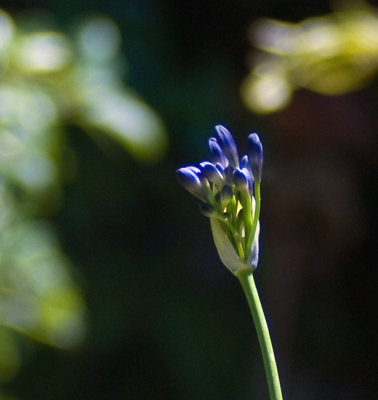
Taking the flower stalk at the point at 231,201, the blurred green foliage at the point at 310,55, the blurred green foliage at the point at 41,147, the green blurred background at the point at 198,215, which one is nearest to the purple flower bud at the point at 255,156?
the flower stalk at the point at 231,201

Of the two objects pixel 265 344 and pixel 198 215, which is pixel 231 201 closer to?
pixel 265 344

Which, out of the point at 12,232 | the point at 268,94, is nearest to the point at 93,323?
the point at 12,232

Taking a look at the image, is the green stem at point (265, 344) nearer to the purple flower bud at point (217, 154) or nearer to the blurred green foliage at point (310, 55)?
the purple flower bud at point (217, 154)

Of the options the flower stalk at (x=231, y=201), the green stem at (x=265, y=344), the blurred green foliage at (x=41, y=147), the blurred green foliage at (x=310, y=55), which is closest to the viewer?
the green stem at (x=265, y=344)

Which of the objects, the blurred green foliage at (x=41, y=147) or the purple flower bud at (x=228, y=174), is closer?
the purple flower bud at (x=228, y=174)

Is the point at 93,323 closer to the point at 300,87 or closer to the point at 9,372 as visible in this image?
the point at 9,372

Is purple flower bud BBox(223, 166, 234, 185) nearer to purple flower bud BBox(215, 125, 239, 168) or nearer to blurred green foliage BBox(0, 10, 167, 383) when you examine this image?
purple flower bud BBox(215, 125, 239, 168)

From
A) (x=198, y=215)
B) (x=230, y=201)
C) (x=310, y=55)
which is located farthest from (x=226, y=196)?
(x=198, y=215)
